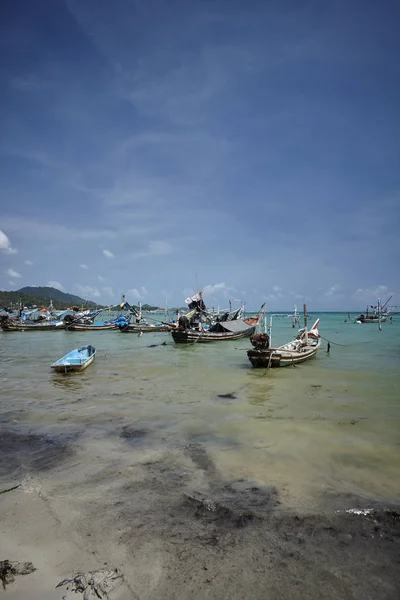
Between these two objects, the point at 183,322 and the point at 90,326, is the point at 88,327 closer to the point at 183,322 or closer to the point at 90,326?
the point at 90,326

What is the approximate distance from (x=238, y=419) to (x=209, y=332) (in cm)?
2554

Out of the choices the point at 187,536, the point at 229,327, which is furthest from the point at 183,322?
the point at 187,536

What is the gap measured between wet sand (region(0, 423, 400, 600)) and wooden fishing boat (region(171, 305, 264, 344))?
2719 centimetres

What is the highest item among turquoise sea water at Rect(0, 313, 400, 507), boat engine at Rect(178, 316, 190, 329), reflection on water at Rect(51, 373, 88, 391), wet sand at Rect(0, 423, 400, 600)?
boat engine at Rect(178, 316, 190, 329)

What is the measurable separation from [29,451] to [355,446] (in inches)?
318

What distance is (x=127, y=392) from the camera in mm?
14141

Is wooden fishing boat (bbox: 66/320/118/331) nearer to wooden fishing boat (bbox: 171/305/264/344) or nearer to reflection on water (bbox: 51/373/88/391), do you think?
wooden fishing boat (bbox: 171/305/264/344)

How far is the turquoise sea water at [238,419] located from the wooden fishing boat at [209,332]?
535 inches

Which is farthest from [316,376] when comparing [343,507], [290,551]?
[290,551]

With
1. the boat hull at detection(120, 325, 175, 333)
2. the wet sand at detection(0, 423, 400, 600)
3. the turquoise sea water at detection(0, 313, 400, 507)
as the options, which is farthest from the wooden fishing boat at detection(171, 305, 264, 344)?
the wet sand at detection(0, 423, 400, 600)

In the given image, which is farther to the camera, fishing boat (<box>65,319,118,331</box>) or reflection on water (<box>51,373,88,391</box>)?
fishing boat (<box>65,319,118,331</box>)

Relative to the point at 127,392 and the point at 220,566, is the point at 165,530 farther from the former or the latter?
→ the point at 127,392

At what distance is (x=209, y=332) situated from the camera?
118 ft

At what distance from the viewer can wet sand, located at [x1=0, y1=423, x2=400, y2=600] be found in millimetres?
3766
